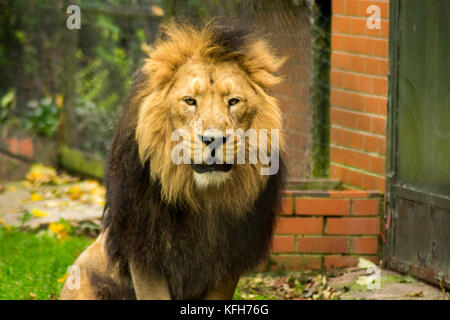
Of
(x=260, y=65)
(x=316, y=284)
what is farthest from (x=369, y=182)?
(x=260, y=65)

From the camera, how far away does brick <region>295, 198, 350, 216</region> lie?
5.42 meters

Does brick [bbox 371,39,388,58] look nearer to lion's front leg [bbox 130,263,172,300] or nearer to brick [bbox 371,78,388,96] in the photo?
brick [bbox 371,78,388,96]

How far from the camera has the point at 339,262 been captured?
547cm

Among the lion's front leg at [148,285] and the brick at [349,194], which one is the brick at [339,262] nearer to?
the brick at [349,194]

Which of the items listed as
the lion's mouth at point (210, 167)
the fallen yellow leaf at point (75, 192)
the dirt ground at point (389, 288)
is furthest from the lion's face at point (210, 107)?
the fallen yellow leaf at point (75, 192)

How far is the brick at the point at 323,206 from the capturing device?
5418 millimetres

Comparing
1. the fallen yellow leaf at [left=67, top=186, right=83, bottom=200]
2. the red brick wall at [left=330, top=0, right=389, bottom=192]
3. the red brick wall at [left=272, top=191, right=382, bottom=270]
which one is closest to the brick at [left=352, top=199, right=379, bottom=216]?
the red brick wall at [left=272, top=191, right=382, bottom=270]

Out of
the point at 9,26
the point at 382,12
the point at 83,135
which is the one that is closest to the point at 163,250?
the point at 382,12

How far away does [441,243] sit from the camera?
4.85 meters

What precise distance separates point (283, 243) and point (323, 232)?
0.26m

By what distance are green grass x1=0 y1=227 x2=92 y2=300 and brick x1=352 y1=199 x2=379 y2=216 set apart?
1867 millimetres

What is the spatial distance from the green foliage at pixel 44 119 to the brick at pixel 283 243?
412 centimetres

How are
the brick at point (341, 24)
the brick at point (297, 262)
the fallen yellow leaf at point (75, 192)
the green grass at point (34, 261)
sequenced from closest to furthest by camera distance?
the green grass at point (34, 261), the brick at point (297, 262), the brick at point (341, 24), the fallen yellow leaf at point (75, 192)

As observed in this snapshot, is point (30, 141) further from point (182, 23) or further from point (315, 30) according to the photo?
point (182, 23)
